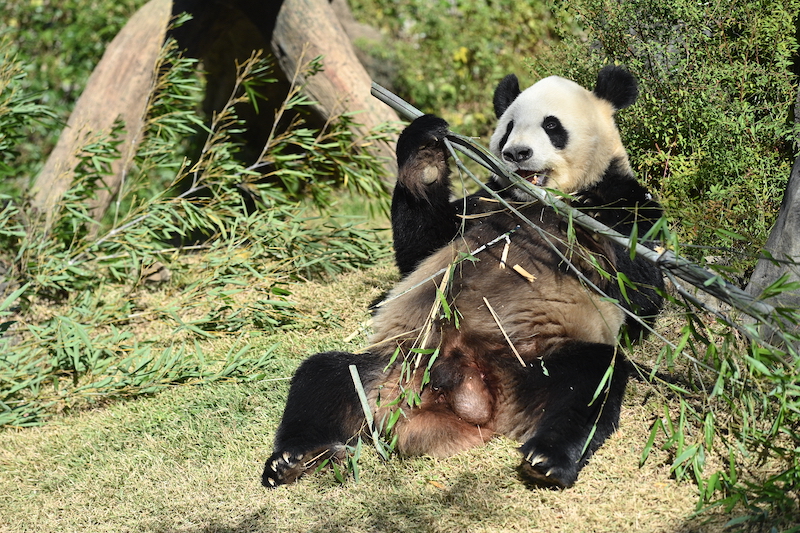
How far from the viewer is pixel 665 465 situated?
97.0 inches

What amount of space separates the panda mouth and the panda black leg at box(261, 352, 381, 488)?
36.9 inches

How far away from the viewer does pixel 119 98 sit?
17.1 feet

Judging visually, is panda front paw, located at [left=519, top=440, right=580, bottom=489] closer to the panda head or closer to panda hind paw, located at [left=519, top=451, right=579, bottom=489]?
panda hind paw, located at [left=519, top=451, right=579, bottom=489]

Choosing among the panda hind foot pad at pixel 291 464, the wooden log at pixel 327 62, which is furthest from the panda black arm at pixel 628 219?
the wooden log at pixel 327 62

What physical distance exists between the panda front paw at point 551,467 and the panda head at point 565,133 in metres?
1.09

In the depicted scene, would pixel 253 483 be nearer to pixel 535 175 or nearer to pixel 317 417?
pixel 317 417

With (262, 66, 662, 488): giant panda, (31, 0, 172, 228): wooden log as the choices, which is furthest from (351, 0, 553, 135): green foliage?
(262, 66, 662, 488): giant panda

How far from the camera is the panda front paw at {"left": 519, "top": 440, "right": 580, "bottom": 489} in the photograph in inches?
92.0

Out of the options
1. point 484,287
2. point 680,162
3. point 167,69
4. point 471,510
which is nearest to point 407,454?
point 471,510

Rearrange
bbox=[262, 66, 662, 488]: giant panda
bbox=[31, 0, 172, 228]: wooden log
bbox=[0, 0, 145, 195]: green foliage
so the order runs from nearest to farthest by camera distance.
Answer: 1. bbox=[262, 66, 662, 488]: giant panda
2. bbox=[31, 0, 172, 228]: wooden log
3. bbox=[0, 0, 145, 195]: green foliage

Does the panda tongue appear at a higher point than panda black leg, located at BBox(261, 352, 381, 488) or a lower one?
higher

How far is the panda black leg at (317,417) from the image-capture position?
2648mm

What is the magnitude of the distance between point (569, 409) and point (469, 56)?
538 centimetres

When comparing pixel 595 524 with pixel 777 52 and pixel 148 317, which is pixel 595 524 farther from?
pixel 148 317
